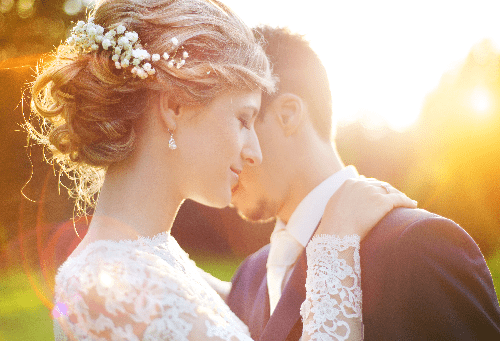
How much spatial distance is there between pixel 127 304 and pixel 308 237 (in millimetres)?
1627

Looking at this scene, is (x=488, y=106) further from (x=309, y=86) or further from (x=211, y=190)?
(x=211, y=190)

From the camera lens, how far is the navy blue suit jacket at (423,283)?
6.72 feet

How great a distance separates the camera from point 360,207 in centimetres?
241

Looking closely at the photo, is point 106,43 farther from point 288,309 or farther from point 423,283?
point 423,283

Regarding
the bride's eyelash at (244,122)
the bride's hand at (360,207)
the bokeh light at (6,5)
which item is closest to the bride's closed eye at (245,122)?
the bride's eyelash at (244,122)

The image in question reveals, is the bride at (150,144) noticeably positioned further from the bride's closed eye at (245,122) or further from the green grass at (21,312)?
the green grass at (21,312)

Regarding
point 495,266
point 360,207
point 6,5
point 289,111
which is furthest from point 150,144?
point 495,266

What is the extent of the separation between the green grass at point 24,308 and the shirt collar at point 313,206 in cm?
1080

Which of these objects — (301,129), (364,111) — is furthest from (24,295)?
(301,129)

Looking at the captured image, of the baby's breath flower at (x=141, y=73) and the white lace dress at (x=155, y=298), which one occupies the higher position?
the baby's breath flower at (x=141, y=73)

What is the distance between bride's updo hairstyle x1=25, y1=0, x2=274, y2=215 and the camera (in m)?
2.12

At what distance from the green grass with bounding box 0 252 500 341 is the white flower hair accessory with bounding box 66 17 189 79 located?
37.9 feet

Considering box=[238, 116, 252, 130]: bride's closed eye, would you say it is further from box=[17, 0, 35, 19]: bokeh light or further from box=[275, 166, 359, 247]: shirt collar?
box=[17, 0, 35, 19]: bokeh light

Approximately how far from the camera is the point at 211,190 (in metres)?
2.34
